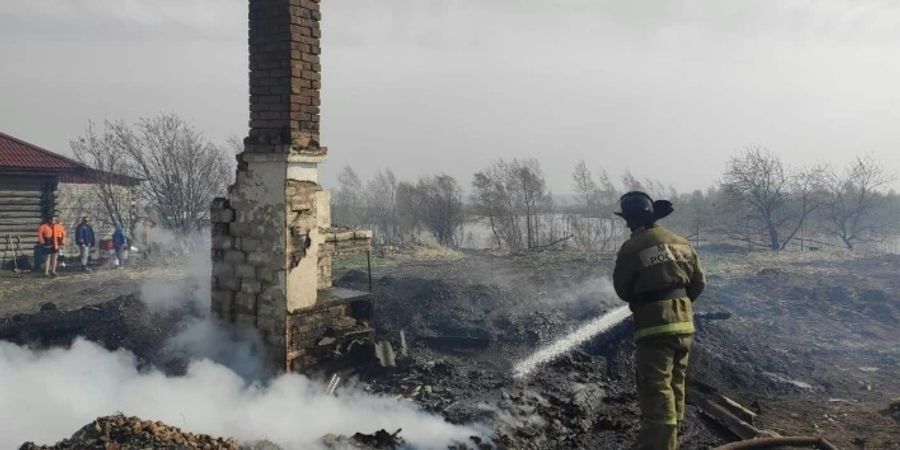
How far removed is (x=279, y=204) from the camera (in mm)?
5422

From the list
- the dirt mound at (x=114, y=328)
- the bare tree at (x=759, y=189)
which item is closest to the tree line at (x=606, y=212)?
the bare tree at (x=759, y=189)

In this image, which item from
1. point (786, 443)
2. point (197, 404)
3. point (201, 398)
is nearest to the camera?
point (786, 443)

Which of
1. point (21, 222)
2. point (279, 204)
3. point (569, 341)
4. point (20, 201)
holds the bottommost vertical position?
point (569, 341)

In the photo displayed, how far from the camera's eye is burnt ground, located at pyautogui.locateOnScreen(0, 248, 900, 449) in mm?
5711

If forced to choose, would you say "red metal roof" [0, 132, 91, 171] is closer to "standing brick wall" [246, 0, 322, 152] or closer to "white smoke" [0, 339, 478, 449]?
"white smoke" [0, 339, 478, 449]

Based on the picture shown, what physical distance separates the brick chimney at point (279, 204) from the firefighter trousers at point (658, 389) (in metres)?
3.10

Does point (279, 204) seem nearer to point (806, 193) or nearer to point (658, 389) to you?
point (658, 389)

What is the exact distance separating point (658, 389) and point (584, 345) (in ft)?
13.7

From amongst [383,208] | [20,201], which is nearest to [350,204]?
[383,208]

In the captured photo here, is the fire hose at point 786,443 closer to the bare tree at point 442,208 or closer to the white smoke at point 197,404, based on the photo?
the white smoke at point 197,404

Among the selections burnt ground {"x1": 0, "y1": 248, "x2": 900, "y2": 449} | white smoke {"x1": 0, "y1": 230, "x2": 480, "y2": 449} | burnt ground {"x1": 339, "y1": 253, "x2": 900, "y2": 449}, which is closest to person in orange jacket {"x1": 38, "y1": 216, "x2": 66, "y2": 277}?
burnt ground {"x1": 0, "y1": 248, "x2": 900, "y2": 449}

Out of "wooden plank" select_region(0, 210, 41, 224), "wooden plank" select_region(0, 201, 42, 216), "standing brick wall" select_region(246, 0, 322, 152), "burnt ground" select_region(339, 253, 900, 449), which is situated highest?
"standing brick wall" select_region(246, 0, 322, 152)

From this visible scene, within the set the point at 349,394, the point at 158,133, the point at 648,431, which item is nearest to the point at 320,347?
the point at 349,394

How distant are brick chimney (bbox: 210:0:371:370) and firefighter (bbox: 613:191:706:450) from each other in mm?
2934
